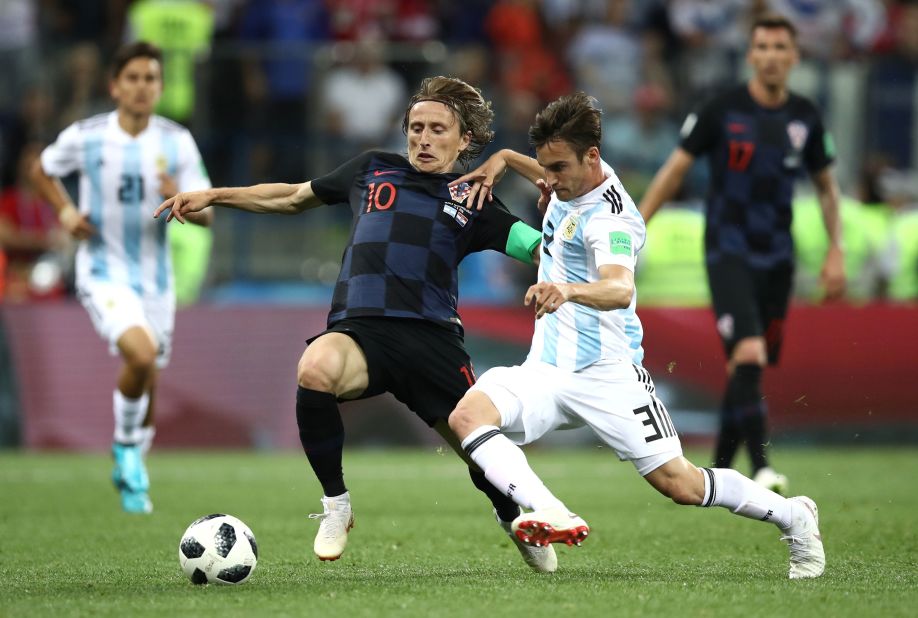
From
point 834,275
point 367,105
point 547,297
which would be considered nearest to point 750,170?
point 834,275

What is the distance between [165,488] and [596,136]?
5311 millimetres

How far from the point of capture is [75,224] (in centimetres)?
855

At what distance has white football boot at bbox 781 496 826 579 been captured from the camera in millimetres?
5699

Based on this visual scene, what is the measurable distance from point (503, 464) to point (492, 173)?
1425 mm

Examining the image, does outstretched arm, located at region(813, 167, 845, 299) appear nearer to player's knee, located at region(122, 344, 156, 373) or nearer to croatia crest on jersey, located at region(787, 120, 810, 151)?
croatia crest on jersey, located at region(787, 120, 810, 151)

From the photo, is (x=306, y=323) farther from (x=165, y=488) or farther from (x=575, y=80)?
(x=575, y=80)

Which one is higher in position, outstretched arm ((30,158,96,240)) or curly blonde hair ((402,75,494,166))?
curly blonde hair ((402,75,494,166))

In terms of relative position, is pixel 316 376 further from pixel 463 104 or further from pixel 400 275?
pixel 463 104

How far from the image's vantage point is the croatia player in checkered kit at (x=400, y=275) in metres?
6.00

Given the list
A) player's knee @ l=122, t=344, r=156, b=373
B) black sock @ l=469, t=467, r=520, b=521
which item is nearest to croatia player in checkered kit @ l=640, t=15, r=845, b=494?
black sock @ l=469, t=467, r=520, b=521

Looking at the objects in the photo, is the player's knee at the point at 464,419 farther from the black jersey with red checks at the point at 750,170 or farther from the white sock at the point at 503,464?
→ the black jersey with red checks at the point at 750,170

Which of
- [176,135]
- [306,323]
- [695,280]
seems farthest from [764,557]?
[695,280]

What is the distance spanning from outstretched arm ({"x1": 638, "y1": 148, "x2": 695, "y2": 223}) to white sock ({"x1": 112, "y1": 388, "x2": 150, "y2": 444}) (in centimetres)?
321

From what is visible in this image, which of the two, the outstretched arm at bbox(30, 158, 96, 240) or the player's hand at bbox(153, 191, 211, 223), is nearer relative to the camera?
the player's hand at bbox(153, 191, 211, 223)
